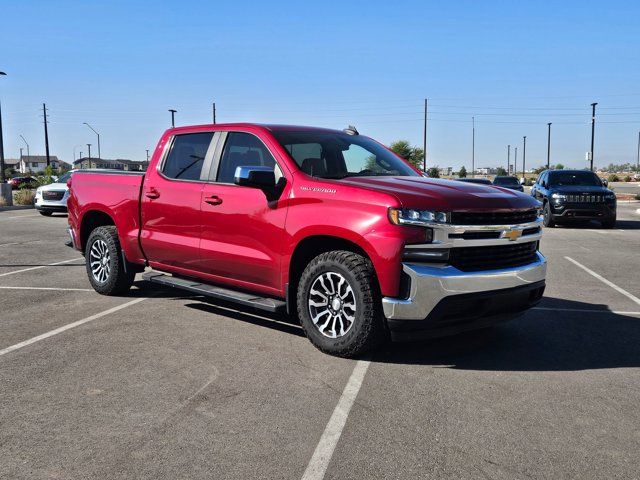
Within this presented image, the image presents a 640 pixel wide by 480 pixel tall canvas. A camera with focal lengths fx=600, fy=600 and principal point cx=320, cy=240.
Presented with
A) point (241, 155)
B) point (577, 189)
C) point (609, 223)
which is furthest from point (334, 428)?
point (609, 223)

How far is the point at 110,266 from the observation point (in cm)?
727

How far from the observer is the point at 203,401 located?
404 cm

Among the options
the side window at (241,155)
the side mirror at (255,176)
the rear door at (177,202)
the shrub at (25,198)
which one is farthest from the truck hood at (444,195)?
the shrub at (25,198)

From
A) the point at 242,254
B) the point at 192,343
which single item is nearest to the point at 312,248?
the point at 242,254

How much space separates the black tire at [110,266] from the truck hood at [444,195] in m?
3.32

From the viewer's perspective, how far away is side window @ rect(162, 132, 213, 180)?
6.34 m

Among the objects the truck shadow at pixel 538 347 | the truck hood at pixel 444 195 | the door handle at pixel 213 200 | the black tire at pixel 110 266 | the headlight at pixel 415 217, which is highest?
the truck hood at pixel 444 195

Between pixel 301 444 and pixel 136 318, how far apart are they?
352cm

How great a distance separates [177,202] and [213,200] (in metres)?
0.58

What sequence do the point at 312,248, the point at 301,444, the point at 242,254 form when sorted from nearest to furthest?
1. the point at 301,444
2. the point at 312,248
3. the point at 242,254

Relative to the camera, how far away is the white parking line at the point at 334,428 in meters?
3.11

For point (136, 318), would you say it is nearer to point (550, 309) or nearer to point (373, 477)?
point (373, 477)

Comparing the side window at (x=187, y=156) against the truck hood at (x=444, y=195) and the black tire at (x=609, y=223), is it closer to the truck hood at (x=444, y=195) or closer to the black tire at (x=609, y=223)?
the truck hood at (x=444, y=195)

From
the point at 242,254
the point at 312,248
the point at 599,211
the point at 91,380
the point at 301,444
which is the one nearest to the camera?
the point at 301,444
